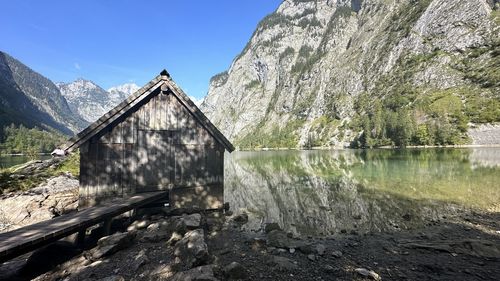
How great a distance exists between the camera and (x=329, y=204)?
2028 centimetres

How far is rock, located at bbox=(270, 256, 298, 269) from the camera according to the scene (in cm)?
827

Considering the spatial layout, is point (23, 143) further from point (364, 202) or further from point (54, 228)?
point (364, 202)

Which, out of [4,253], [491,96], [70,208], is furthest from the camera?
[491,96]

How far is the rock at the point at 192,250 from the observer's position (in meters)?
7.88

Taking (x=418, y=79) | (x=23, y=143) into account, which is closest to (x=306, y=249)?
(x=418, y=79)

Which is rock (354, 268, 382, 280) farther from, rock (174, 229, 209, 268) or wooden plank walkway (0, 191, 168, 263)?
wooden plank walkway (0, 191, 168, 263)

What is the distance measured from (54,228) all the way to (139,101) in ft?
23.8

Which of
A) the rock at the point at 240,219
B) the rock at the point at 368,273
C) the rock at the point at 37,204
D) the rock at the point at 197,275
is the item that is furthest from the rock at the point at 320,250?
the rock at the point at 37,204

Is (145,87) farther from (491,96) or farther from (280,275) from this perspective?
(491,96)

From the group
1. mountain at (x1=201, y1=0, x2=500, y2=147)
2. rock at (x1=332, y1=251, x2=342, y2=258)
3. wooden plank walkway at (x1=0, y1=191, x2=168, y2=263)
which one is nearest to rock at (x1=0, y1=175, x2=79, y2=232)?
wooden plank walkway at (x1=0, y1=191, x2=168, y2=263)

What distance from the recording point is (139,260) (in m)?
8.16

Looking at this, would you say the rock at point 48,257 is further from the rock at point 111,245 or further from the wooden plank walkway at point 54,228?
the rock at point 111,245

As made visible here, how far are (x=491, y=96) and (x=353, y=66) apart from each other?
316 ft

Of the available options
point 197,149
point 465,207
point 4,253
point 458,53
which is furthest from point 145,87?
point 458,53
